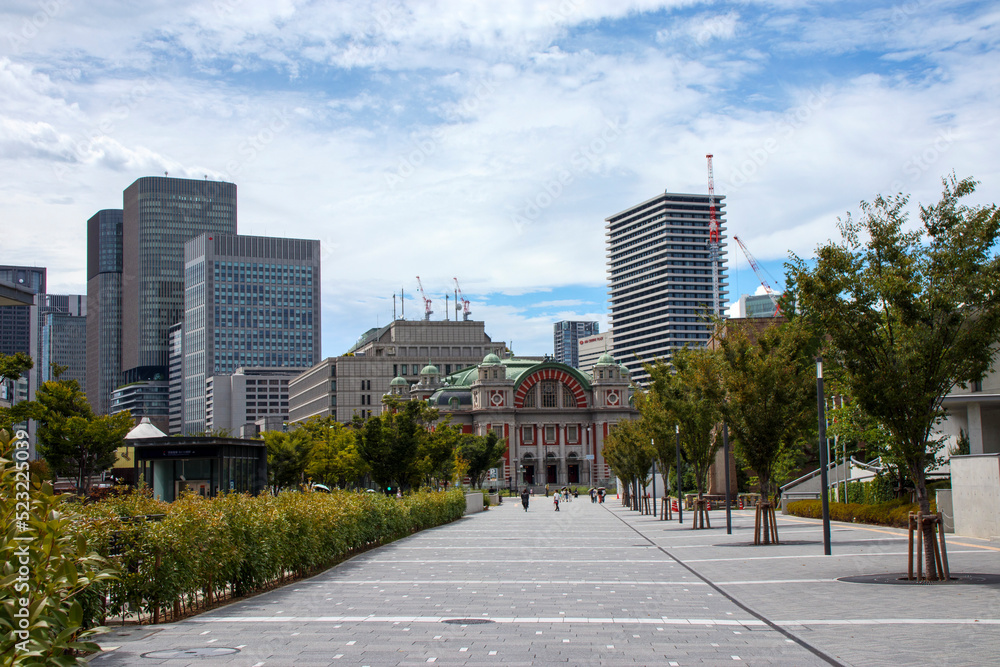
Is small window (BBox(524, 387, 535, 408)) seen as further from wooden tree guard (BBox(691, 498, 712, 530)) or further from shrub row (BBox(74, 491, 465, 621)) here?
shrub row (BBox(74, 491, 465, 621))

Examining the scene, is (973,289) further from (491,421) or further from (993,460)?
(491,421)

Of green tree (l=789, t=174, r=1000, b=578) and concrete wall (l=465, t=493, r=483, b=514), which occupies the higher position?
green tree (l=789, t=174, r=1000, b=578)

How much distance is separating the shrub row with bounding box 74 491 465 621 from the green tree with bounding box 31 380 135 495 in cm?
3398

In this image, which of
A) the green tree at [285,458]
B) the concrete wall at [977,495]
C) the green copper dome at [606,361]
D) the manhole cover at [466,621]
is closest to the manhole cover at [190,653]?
the manhole cover at [466,621]

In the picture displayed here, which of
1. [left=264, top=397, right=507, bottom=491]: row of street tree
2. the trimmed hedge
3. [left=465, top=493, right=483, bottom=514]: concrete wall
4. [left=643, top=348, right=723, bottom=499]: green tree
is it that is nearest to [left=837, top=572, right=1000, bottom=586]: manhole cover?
the trimmed hedge

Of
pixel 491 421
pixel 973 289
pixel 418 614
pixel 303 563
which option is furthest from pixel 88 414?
pixel 491 421

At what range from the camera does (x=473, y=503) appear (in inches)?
2495

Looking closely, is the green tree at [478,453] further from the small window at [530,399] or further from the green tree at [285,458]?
the green tree at [285,458]

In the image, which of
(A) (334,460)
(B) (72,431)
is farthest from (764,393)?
(A) (334,460)

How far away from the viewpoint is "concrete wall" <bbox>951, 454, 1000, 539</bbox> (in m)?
25.6

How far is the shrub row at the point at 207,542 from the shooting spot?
13.7m

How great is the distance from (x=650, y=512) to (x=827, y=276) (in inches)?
1564

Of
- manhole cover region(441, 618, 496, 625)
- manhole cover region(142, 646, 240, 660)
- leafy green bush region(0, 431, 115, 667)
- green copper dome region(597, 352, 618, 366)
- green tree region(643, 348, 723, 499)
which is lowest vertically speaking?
manhole cover region(441, 618, 496, 625)

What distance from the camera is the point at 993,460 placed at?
25.7m
